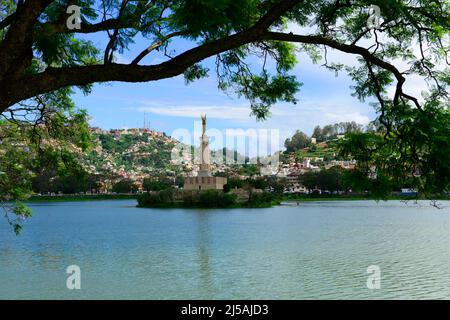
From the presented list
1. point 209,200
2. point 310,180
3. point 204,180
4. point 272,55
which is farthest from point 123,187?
point 272,55

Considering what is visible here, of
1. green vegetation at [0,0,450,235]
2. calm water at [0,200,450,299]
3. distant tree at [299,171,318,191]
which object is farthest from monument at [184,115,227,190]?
green vegetation at [0,0,450,235]

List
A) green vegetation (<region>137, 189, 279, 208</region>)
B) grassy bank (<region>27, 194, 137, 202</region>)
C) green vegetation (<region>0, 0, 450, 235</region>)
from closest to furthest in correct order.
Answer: green vegetation (<region>0, 0, 450, 235</region>) < green vegetation (<region>137, 189, 279, 208</region>) < grassy bank (<region>27, 194, 137, 202</region>)

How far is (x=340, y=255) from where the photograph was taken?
26.3 metres

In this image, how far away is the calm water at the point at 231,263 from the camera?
58.2 ft

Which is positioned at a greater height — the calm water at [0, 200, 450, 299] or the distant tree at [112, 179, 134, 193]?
the distant tree at [112, 179, 134, 193]

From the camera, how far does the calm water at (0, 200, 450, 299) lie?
17750mm

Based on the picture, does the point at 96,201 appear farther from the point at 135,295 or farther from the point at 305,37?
the point at 305,37

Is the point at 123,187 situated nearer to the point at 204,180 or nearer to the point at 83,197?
the point at 83,197

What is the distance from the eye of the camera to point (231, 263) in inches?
943

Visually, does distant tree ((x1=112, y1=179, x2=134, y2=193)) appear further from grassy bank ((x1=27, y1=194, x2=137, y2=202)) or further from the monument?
the monument

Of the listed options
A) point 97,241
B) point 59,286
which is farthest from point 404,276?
point 97,241

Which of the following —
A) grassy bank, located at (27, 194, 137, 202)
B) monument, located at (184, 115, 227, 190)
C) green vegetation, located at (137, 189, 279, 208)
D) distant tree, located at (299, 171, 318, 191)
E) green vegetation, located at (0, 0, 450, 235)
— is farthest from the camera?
grassy bank, located at (27, 194, 137, 202)
